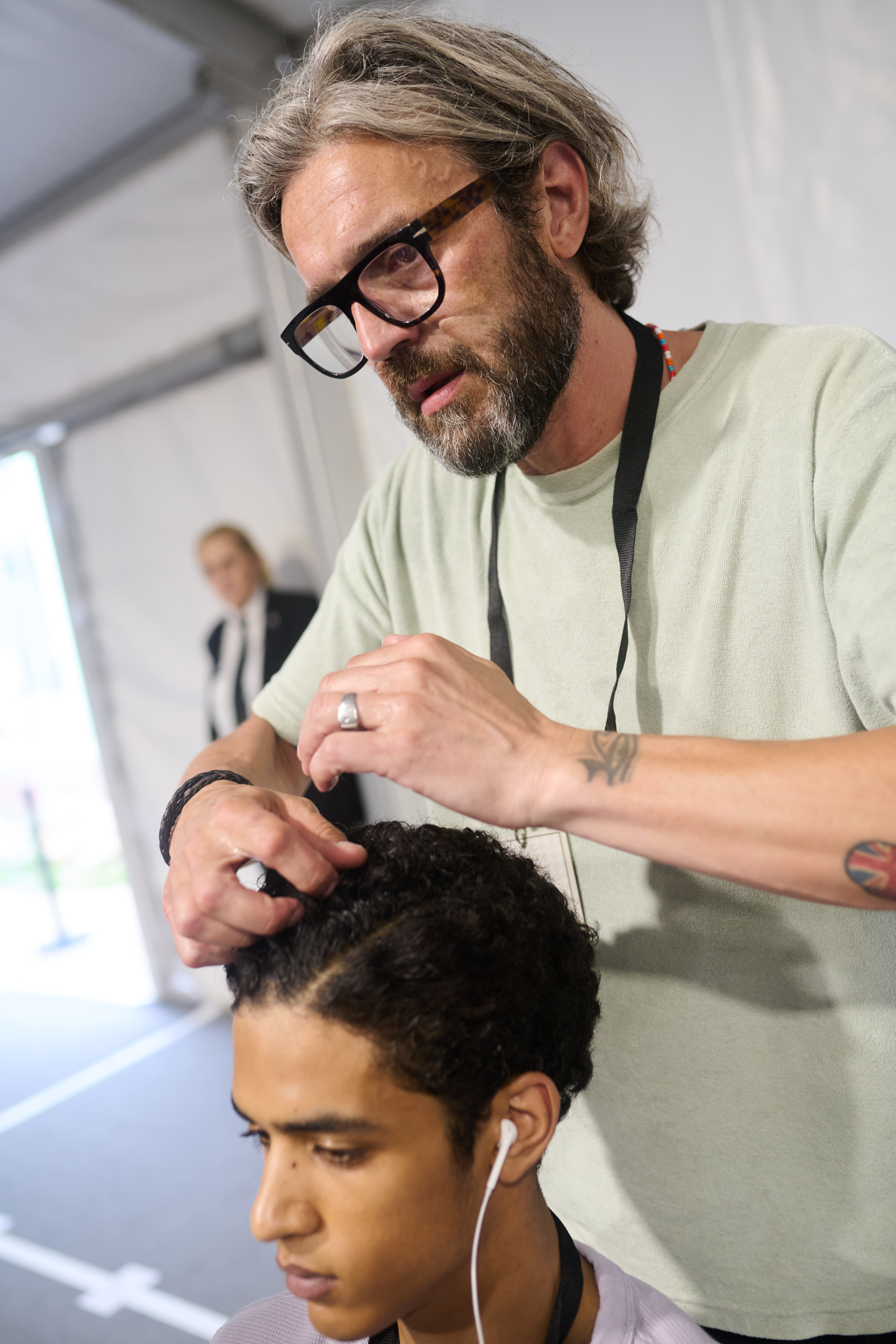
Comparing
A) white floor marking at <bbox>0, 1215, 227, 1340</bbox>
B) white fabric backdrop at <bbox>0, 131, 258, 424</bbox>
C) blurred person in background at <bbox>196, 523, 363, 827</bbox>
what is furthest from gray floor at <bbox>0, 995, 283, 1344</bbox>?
white fabric backdrop at <bbox>0, 131, 258, 424</bbox>

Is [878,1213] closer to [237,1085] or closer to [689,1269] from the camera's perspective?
[689,1269]

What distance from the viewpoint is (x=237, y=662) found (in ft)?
11.5

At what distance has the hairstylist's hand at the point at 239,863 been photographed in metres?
0.76

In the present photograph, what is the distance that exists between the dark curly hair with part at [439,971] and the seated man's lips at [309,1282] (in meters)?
0.15

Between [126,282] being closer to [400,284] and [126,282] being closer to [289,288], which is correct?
[289,288]

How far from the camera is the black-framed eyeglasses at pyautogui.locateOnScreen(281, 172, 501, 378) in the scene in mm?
888

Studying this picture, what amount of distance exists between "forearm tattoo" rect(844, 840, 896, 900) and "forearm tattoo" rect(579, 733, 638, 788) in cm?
17

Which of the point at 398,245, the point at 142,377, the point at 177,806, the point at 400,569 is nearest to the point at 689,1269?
the point at 177,806

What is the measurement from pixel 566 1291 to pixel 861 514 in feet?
2.74

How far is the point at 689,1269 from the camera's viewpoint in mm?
1007

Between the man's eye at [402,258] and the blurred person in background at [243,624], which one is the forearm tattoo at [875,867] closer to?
the man's eye at [402,258]

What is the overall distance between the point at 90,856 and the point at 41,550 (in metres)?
1.47

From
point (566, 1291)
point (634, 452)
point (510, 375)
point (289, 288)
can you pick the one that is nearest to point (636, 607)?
point (634, 452)

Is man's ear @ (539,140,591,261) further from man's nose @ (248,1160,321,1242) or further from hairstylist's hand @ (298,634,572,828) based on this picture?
man's nose @ (248,1160,321,1242)
